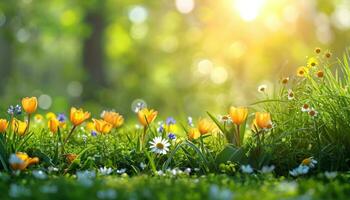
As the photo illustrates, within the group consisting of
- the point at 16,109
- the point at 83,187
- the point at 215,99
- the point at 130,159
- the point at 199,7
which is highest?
the point at 199,7

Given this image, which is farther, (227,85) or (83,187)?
(227,85)

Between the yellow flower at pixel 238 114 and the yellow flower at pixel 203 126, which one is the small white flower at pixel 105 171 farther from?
the yellow flower at pixel 238 114

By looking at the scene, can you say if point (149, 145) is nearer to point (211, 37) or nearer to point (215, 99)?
point (215, 99)

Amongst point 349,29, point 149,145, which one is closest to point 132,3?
point 349,29

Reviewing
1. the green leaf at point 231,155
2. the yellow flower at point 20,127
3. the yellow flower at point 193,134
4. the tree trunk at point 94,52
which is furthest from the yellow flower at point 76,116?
the tree trunk at point 94,52

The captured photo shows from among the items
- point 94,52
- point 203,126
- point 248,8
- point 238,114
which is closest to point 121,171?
point 203,126
